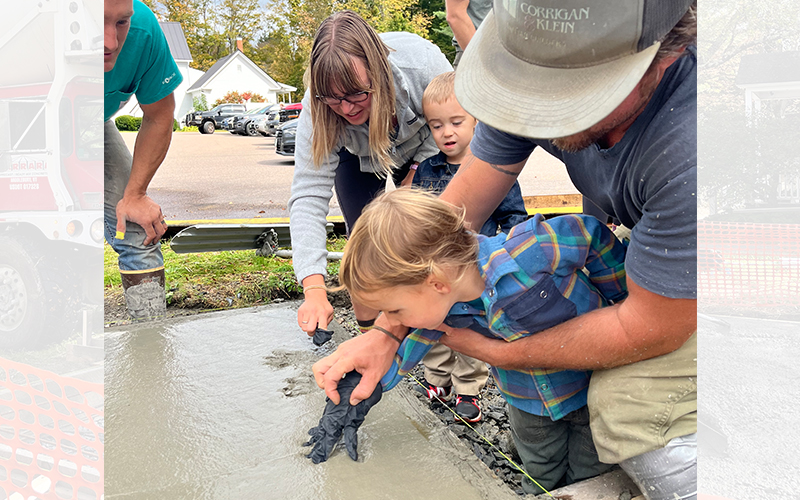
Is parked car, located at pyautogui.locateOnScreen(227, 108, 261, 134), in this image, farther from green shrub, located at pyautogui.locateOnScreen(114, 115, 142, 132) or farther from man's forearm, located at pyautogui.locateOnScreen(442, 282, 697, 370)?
man's forearm, located at pyautogui.locateOnScreen(442, 282, 697, 370)

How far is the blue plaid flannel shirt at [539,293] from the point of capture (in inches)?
66.2

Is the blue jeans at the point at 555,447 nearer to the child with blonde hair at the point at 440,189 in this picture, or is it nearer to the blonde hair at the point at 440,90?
the child with blonde hair at the point at 440,189

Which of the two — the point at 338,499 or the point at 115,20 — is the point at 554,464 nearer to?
the point at 338,499

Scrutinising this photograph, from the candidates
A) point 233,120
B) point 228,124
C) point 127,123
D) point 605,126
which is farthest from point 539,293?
point 127,123

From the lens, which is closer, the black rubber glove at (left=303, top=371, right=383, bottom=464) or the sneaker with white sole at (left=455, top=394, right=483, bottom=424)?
the black rubber glove at (left=303, top=371, right=383, bottom=464)

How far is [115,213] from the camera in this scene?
3.27m

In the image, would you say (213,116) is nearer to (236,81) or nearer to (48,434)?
(236,81)

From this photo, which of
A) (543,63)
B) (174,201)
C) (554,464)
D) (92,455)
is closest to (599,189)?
(543,63)

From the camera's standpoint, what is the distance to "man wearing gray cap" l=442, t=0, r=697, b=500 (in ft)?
3.89

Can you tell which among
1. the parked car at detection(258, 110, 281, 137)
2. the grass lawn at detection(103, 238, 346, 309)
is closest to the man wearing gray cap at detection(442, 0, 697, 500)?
the grass lawn at detection(103, 238, 346, 309)

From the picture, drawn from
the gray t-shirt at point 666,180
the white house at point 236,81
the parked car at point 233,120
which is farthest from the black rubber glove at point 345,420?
the white house at point 236,81

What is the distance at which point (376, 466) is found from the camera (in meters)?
1.79

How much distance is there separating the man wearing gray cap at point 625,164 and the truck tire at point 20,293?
0.95 metres

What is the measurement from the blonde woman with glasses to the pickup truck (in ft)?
81.4
